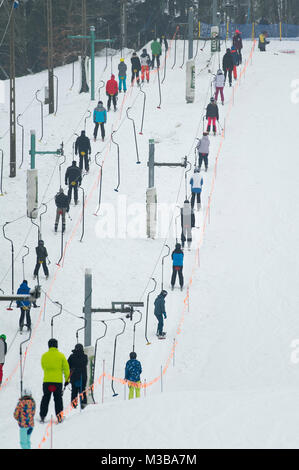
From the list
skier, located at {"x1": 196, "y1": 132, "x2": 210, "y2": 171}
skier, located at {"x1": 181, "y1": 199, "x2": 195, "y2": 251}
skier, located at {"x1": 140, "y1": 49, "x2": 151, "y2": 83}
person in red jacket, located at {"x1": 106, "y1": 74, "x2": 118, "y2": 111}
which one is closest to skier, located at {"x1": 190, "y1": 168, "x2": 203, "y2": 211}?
skier, located at {"x1": 181, "y1": 199, "x2": 195, "y2": 251}

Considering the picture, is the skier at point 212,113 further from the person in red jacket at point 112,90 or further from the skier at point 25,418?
the skier at point 25,418

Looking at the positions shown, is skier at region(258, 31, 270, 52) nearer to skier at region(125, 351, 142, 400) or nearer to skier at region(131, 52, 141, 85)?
skier at region(131, 52, 141, 85)

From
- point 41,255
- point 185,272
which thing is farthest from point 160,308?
point 41,255

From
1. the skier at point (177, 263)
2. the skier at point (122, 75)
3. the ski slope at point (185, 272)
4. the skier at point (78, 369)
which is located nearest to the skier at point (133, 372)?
the ski slope at point (185, 272)

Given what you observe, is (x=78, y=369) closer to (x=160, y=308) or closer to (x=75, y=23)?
(x=160, y=308)

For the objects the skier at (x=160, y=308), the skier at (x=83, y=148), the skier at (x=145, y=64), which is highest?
the skier at (x=145, y=64)
